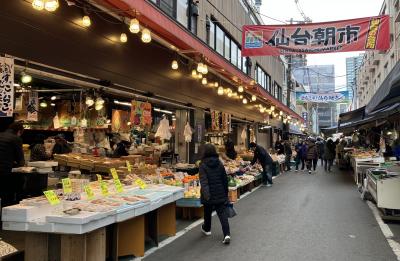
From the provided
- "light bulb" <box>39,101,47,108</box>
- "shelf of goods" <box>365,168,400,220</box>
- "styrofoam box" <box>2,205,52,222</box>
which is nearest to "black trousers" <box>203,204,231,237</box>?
"styrofoam box" <box>2,205,52,222</box>

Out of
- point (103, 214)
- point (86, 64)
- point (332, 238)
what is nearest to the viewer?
point (103, 214)

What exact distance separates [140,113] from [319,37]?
7.52 m

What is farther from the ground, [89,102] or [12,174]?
[89,102]

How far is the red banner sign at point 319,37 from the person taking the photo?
13305 millimetres

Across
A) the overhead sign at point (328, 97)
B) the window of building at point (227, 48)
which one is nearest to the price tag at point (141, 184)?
the window of building at point (227, 48)

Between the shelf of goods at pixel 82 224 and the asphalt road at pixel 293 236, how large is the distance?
0.63 m

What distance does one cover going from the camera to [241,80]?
567 inches

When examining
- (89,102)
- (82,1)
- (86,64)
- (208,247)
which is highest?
(82,1)

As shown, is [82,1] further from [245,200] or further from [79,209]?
[245,200]

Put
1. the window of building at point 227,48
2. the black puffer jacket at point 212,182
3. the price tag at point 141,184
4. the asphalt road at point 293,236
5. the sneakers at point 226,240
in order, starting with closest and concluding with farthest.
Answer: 1. the asphalt road at point 293,236
2. the sneakers at point 226,240
3. the black puffer jacket at point 212,182
4. the price tag at point 141,184
5. the window of building at point 227,48

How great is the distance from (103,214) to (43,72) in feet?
10.7

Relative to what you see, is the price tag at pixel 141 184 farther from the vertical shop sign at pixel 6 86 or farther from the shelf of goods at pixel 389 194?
the shelf of goods at pixel 389 194

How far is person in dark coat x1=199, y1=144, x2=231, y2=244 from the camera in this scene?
7590mm

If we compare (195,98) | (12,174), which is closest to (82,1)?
(12,174)
